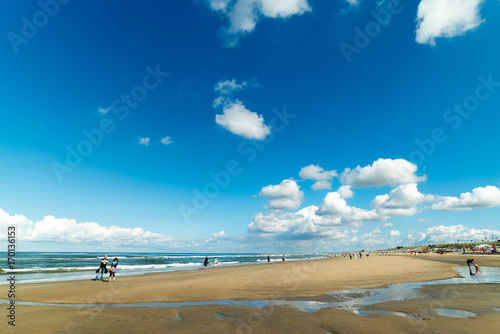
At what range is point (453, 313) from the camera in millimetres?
11203

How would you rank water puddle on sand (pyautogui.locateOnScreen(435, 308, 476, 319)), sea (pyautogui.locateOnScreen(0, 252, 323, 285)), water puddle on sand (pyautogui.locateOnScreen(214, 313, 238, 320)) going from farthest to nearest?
sea (pyautogui.locateOnScreen(0, 252, 323, 285)) < water puddle on sand (pyautogui.locateOnScreen(214, 313, 238, 320)) < water puddle on sand (pyautogui.locateOnScreen(435, 308, 476, 319))

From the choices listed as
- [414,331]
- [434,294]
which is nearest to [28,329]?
[414,331]

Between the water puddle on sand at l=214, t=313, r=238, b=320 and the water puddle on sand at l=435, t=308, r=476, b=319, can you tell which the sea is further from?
the water puddle on sand at l=435, t=308, r=476, b=319

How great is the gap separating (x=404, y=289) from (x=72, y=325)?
2031 cm

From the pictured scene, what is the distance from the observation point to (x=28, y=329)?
984cm

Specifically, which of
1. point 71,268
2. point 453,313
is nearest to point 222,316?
point 453,313

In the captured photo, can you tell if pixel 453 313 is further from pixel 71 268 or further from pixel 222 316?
pixel 71 268

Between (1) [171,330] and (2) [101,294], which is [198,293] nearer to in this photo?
(2) [101,294]

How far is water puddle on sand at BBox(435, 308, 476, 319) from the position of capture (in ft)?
35.1

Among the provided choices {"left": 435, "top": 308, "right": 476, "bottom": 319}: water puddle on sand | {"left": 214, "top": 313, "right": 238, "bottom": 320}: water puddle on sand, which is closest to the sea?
{"left": 214, "top": 313, "right": 238, "bottom": 320}: water puddle on sand

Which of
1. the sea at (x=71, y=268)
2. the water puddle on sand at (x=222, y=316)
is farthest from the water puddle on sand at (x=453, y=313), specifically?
the sea at (x=71, y=268)

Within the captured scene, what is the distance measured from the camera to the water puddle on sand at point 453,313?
10.7 meters

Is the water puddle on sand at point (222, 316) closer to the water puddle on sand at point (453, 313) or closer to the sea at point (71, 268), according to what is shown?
the water puddle on sand at point (453, 313)

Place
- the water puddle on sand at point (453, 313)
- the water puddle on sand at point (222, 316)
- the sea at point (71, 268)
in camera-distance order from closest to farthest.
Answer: the water puddle on sand at point (453, 313)
the water puddle on sand at point (222, 316)
the sea at point (71, 268)
